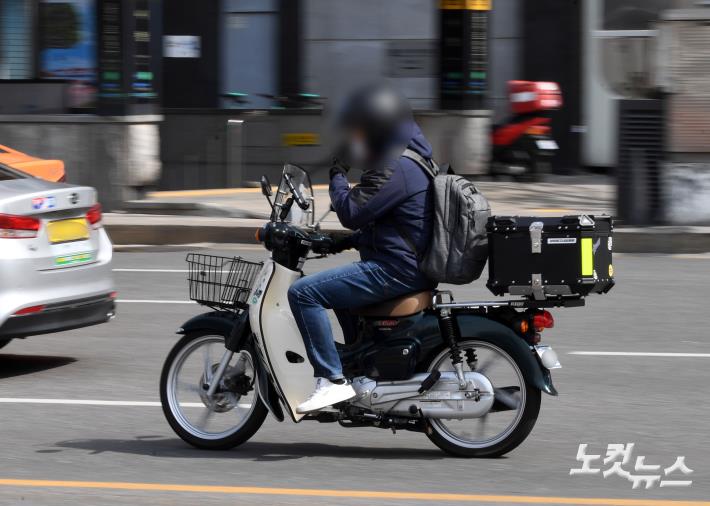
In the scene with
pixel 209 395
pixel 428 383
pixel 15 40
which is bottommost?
pixel 209 395

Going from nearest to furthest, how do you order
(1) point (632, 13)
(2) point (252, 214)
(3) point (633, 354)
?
(3) point (633, 354) < (2) point (252, 214) < (1) point (632, 13)

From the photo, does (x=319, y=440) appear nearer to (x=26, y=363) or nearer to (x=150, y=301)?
(x=26, y=363)

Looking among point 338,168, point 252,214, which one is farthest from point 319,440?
point 252,214

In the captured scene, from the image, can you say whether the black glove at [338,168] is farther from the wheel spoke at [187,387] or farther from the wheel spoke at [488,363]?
the wheel spoke at [187,387]

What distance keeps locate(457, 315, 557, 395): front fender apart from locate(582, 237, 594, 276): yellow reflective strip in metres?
0.45

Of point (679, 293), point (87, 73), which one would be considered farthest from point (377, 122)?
point (87, 73)

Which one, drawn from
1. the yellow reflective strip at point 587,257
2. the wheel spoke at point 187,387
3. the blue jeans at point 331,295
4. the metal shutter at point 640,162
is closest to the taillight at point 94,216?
the wheel spoke at point 187,387

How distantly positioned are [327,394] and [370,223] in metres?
0.78

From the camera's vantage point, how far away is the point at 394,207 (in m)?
5.99

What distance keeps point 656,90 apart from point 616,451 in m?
9.64

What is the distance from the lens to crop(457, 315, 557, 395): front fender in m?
6.11

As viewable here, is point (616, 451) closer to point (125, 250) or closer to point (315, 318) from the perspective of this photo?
point (315, 318)

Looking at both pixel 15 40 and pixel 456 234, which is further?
pixel 15 40

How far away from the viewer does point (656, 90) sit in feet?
50.6
